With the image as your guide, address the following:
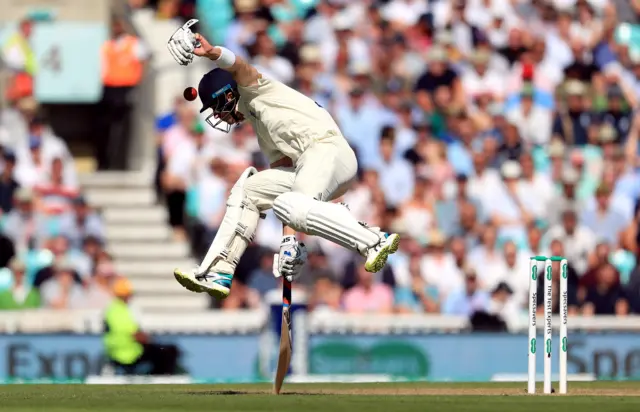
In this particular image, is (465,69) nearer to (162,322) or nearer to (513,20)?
(513,20)

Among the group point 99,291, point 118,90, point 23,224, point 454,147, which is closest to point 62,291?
point 99,291

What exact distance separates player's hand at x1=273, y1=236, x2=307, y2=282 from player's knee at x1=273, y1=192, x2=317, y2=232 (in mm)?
163

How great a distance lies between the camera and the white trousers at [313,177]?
11367 millimetres

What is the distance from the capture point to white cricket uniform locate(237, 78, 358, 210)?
11.4m

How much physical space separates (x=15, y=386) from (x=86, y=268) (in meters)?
4.63

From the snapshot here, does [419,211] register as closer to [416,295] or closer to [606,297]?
[416,295]

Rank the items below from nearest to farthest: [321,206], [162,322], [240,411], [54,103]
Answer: [240,411], [321,206], [162,322], [54,103]

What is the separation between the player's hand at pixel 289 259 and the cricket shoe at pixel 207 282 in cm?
40

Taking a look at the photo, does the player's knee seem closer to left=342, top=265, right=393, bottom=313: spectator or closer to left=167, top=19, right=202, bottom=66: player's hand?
left=167, top=19, right=202, bottom=66: player's hand

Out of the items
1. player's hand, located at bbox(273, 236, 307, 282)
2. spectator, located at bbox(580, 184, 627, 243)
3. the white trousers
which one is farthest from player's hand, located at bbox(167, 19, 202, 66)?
spectator, located at bbox(580, 184, 627, 243)

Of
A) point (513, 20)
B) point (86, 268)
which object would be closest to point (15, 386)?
point (86, 268)

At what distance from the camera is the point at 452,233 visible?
715 inches

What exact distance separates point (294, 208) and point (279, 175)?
2.15 ft

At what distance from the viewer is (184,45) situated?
36.2 ft
